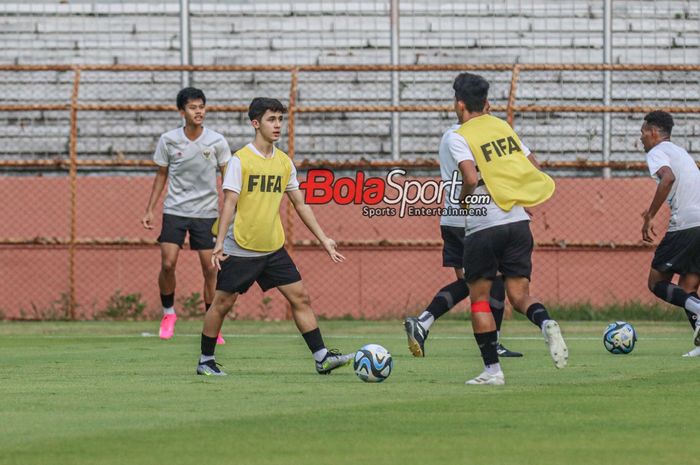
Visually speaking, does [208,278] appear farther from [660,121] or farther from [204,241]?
[660,121]

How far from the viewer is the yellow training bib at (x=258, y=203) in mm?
10297

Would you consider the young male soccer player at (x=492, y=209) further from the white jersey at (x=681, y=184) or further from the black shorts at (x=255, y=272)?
the white jersey at (x=681, y=184)

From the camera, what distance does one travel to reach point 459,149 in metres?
9.25

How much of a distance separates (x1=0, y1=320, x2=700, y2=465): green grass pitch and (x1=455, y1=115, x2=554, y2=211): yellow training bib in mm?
1260

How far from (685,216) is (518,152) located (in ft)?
12.8

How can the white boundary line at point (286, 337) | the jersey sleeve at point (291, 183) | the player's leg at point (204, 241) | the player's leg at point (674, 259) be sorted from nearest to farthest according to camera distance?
the jersey sleeve at point (291, 183) → the player's leg at point (674, 259) → the player's leg at point (204, 241) → the white boundary line at point (286, 337)

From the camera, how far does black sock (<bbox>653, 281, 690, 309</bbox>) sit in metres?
12.5

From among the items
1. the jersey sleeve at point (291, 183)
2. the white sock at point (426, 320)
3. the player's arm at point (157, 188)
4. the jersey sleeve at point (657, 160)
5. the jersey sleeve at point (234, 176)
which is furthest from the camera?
the player's arm at point (157, 188)

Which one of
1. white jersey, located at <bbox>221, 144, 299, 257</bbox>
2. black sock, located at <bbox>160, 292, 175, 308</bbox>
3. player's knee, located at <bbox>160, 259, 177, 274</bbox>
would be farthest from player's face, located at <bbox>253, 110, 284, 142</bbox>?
black sock, located at <bbox>160, 292, 175, 308</bbox>

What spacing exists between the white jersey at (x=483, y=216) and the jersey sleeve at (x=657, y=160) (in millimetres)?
3408

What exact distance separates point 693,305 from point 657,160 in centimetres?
131

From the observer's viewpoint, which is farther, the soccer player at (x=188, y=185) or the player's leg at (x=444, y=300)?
the soccer player at (x=188, y=185)

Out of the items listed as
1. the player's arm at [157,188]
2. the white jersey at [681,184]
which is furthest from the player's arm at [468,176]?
the player's arm at [157,188]

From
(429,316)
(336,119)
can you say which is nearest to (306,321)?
(429,316)
